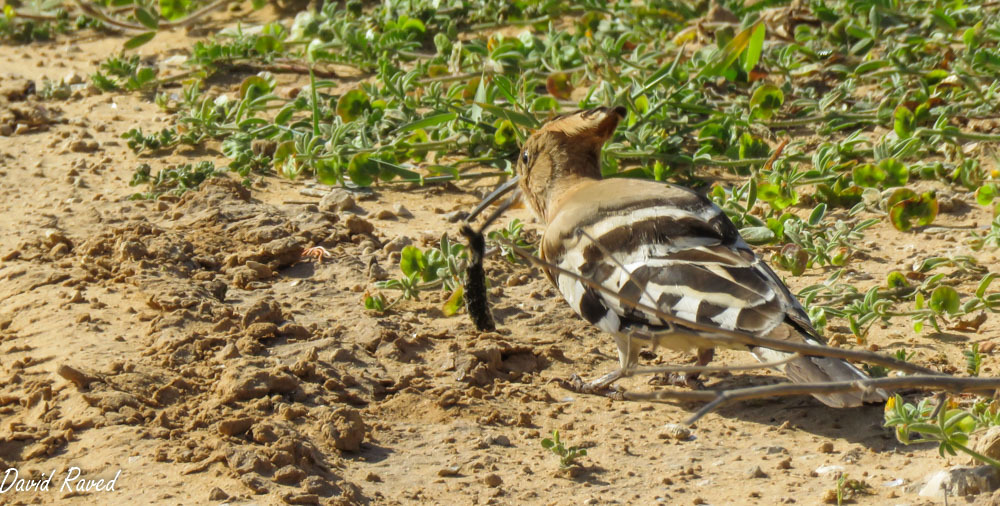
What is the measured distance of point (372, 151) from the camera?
561 cm

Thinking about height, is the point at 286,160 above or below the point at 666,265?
below

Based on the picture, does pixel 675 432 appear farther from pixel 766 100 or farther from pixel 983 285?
pixel 766 100

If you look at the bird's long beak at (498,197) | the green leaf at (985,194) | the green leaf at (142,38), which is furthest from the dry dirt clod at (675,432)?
the green leaf at (142,38)

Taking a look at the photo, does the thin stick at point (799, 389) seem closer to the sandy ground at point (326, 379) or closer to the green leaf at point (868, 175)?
the sandy ground at point (326, 379)

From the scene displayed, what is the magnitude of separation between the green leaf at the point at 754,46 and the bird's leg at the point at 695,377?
78.0 inches

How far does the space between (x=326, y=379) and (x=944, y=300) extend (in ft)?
7.30

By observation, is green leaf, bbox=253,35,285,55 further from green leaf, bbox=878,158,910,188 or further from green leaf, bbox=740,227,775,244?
green leaf, bbox=878,158,910,188

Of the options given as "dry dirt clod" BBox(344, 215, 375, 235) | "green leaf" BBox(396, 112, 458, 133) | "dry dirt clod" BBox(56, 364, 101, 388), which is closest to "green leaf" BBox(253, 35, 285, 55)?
"green leaf" BBox(396, 112, 458, 133)

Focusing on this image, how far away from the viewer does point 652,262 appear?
397 cm

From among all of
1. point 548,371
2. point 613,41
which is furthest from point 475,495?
point 613,41

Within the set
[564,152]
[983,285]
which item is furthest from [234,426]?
[983,285]

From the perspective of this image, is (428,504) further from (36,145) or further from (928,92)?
(36,145)

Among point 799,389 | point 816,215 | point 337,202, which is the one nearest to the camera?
point 799,389

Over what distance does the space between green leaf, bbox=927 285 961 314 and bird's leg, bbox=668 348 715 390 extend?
812 millimetres
